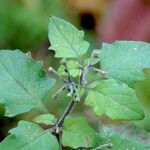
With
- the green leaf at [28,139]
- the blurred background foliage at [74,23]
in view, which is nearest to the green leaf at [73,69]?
the green leaf at [28,139]

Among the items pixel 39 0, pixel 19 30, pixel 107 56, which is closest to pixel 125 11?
pixel 39 0

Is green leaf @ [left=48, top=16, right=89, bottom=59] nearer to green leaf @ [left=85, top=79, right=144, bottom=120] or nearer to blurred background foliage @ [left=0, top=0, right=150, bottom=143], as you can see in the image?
green leaf @ [left=85, top=79, right=144, bottom=120]

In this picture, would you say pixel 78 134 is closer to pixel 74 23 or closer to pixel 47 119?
pixel 47 119

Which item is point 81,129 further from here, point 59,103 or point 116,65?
point 59,103

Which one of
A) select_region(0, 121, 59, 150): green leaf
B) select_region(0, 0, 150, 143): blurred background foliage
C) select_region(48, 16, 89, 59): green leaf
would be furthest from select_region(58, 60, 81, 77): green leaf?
select_region(0, 0, 150, 143): blurred background foliage

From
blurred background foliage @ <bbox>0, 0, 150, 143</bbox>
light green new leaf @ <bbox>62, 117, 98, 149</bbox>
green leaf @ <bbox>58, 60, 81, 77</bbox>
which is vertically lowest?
blurred background foliage @ <bbox>0, 0, 150, 143</bbox>

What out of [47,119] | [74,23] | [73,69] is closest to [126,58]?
[73,69]

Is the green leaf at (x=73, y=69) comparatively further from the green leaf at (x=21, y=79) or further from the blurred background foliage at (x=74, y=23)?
the blurred background foliage at (x=74, y=23)
